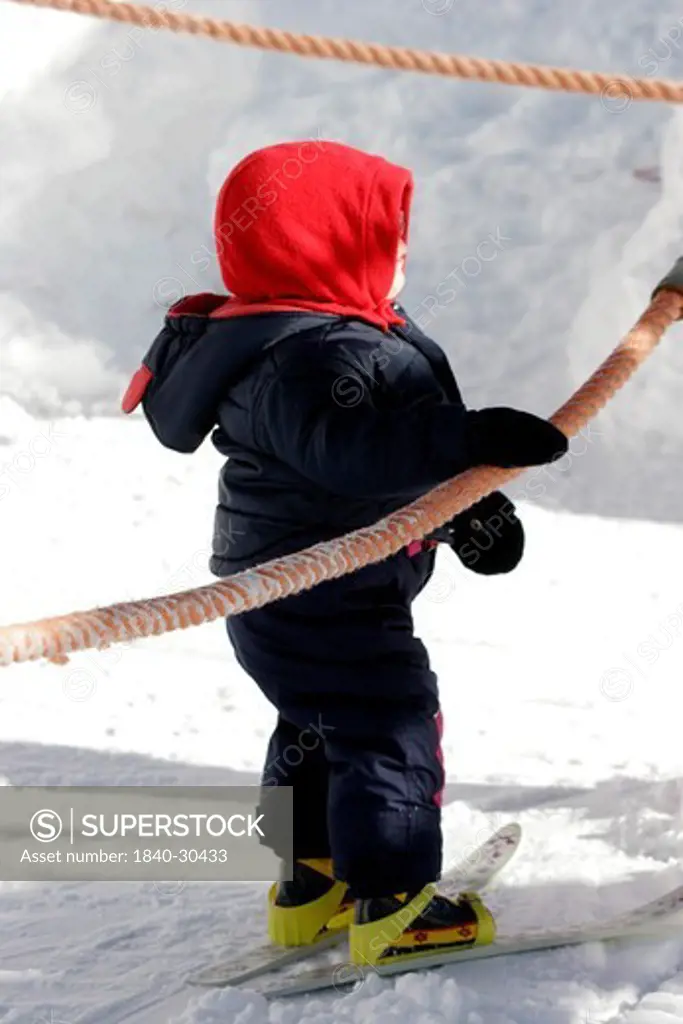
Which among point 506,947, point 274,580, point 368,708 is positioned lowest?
point 506,947

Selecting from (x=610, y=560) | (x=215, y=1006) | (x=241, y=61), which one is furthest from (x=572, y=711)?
(x=241, y=61)

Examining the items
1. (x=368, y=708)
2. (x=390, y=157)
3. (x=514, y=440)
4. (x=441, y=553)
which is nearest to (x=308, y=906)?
(x=368, y=708)

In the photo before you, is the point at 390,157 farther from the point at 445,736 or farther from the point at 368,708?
the point at 368,708

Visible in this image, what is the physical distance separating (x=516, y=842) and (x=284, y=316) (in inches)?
37.0

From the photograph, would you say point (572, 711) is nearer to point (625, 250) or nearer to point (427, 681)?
point (427, 681)

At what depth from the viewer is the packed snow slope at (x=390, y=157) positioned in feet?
17.8

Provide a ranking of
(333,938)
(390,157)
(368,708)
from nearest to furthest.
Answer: (368,708), (333,938), (390,157)

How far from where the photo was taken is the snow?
1.94m

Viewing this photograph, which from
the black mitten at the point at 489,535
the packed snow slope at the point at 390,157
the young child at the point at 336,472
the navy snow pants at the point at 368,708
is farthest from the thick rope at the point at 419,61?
the packed snow slope at the point at 390,157

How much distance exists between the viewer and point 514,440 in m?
1.48

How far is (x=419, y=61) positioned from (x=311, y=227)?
0.39 meters

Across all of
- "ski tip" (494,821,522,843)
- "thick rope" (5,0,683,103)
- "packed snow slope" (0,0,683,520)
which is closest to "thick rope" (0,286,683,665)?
"thick rope" (5,0,683,103)

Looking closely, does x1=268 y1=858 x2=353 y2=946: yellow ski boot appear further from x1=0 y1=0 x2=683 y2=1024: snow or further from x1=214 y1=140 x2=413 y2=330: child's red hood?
x1=214 y1=140 x2=413 y2=330: child's red hood

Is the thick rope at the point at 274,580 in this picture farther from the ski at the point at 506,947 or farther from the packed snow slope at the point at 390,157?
the packed snow slope at the point at 390,157
